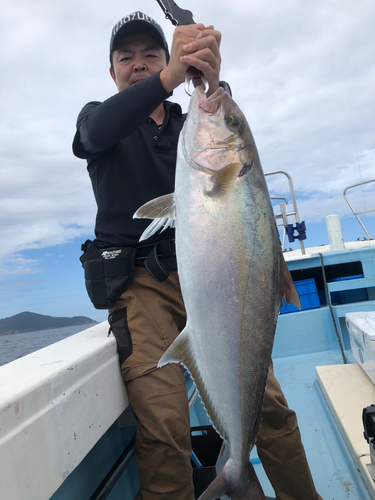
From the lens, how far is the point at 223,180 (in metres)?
1.45

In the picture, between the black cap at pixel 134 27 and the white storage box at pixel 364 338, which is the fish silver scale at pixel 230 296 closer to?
the black cap at pixel 134 27

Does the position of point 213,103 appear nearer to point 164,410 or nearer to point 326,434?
point 164,410

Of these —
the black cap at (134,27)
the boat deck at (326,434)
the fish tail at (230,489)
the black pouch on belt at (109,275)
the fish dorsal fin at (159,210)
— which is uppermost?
the black cap at (134,27)

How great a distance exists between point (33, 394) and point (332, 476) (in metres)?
2.20

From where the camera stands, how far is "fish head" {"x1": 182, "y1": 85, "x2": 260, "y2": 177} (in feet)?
5.01

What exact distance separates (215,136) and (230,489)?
152cm

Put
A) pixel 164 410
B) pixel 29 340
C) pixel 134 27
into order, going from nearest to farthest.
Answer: pixel 164 410 < pixel 134 27 < pixel 29 340

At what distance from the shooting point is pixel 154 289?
1.98 meters

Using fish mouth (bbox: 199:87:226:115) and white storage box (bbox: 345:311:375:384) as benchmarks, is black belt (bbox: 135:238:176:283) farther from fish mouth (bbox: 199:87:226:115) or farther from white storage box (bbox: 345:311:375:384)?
white storage box (bbox: 345:311:375:384)

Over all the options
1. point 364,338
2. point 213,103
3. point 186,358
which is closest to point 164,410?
point 186,358

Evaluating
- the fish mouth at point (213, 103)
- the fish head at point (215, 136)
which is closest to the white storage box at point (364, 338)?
the fish head at point (215, 136)

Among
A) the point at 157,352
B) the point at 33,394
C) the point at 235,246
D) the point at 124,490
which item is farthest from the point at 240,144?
the point at 124,490

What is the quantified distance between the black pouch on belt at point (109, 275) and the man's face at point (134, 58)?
1130mm

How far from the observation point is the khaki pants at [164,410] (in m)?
1.60
